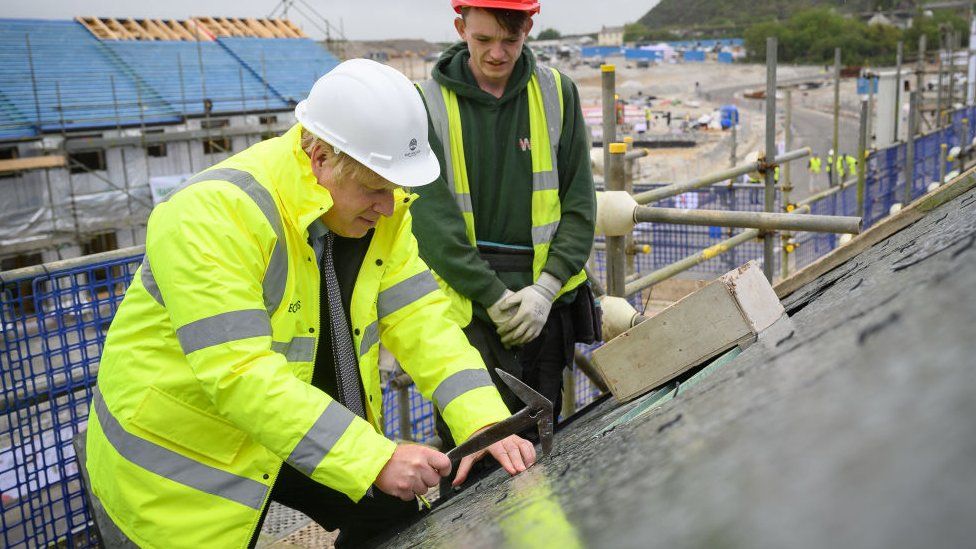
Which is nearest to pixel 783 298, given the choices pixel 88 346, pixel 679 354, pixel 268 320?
pixel 679 354

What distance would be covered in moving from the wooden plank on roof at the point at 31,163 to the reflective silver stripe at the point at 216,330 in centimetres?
1961

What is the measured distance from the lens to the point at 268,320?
1970mm

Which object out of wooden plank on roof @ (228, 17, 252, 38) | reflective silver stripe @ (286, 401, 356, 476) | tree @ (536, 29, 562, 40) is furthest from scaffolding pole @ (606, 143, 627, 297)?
tree @ (536, 29, 562, 40)

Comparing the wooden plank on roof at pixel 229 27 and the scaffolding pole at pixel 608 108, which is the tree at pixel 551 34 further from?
the scaffolding pole at pixel 608 108

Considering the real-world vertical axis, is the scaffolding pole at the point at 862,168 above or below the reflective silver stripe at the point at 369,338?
below

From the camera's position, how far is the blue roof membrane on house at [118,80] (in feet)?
68.4

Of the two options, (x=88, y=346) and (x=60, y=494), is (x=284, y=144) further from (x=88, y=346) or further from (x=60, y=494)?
(x=60, y=494)

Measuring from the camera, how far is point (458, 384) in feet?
7.72

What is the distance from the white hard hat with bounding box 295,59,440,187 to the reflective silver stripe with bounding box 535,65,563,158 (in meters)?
1.10

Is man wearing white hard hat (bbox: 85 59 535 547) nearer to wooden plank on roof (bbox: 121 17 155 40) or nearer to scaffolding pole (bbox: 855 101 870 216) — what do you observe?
scaffolding pole (bbox: 855 101 870 216)

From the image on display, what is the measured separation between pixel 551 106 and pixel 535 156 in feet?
0.73

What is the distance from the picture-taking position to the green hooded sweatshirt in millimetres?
3068

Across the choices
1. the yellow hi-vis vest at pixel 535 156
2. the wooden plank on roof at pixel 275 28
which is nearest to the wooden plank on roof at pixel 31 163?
the wooden plank on roof at pixel 275 28

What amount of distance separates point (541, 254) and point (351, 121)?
132 cm
